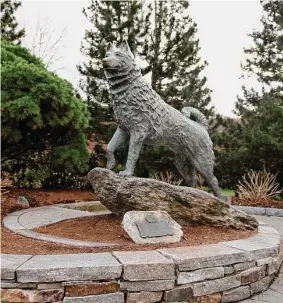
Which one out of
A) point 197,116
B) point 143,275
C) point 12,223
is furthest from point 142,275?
point 197,116

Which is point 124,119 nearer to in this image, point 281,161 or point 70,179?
point 70,179

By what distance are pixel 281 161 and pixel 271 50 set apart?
939cm

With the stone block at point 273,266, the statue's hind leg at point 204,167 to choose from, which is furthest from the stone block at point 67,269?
the statue's hind leg at point 204,167

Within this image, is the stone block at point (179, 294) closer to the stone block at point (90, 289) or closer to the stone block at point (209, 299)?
the stone block at point (209, 299)

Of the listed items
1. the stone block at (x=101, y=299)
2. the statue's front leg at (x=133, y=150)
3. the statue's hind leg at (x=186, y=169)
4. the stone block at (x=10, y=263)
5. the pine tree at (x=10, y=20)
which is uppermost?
the pine tree at (x=10, y=20)

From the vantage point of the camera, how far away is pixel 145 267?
119 inches

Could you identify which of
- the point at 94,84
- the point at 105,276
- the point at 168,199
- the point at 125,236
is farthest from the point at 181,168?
the point at 94,84

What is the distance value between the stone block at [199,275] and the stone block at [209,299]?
0.16m

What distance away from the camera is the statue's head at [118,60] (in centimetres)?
462

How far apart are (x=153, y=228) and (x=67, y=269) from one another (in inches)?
52.7

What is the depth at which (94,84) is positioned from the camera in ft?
40.2

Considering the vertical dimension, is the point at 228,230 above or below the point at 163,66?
below

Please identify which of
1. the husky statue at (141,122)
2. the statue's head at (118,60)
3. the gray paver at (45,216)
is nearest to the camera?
the statue's head at (118,60)

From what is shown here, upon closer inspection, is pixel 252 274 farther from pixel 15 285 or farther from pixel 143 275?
pixel 15 285
